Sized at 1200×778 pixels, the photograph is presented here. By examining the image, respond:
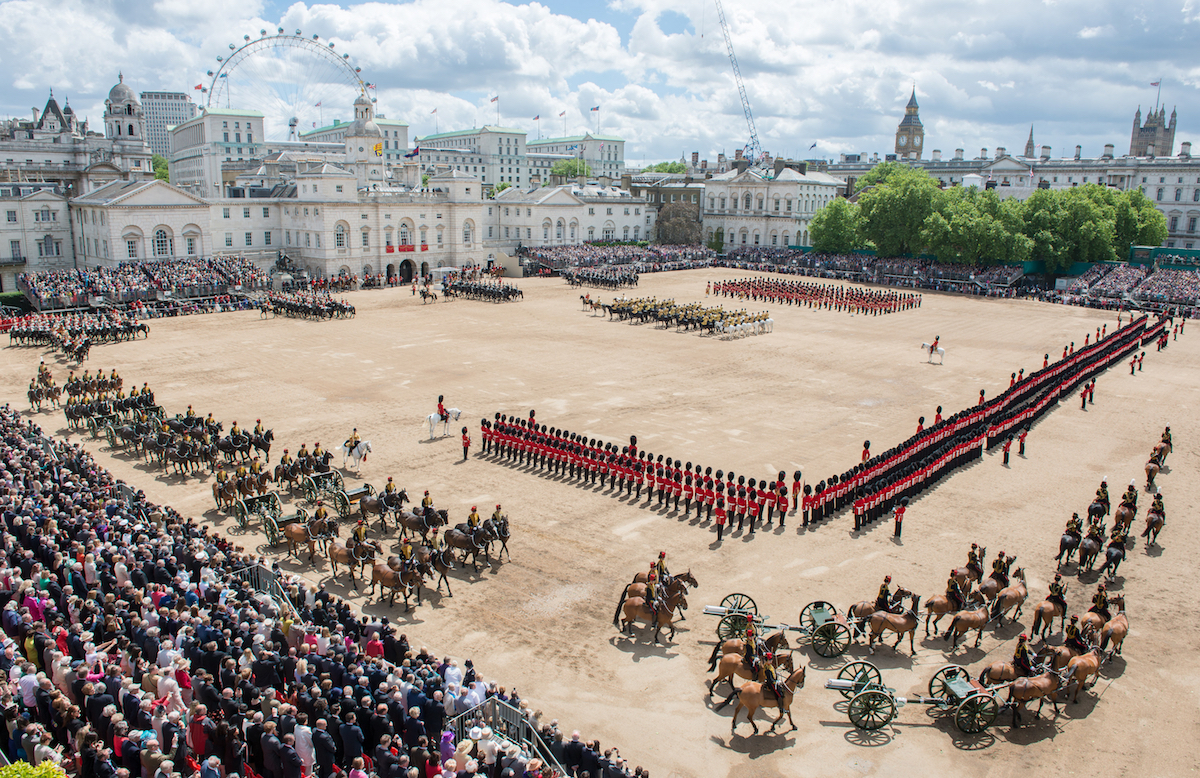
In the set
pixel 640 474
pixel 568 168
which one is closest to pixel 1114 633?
pixel 640 474

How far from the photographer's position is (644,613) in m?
14.1

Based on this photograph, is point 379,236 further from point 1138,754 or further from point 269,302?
point 1138,754

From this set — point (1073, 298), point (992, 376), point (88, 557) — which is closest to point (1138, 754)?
point (88, 557)

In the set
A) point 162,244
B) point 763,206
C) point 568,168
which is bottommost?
point 162,244

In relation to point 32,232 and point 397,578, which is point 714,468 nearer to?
point 397,578

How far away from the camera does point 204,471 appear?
2297cm

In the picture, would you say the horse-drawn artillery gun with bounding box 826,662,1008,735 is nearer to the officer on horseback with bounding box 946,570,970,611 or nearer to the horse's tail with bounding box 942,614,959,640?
the horse's tail with bounding box 942,614,959,640

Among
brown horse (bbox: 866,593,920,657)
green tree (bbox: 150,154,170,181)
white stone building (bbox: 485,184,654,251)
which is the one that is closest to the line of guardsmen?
brown horse (bbox: 866,593,920,657)

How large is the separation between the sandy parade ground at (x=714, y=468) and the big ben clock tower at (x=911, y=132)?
123m

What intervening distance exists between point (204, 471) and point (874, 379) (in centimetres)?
2657

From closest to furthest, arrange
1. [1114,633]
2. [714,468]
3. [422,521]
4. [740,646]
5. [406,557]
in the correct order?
[740,646] → [1114,633] → [406,557] → [422,521] → [714,468]

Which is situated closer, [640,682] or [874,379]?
[640,682]

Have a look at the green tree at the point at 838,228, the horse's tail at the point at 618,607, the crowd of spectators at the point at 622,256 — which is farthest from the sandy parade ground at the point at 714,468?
the green tree at the point at 838,228

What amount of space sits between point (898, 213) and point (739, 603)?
68525 millimetres
